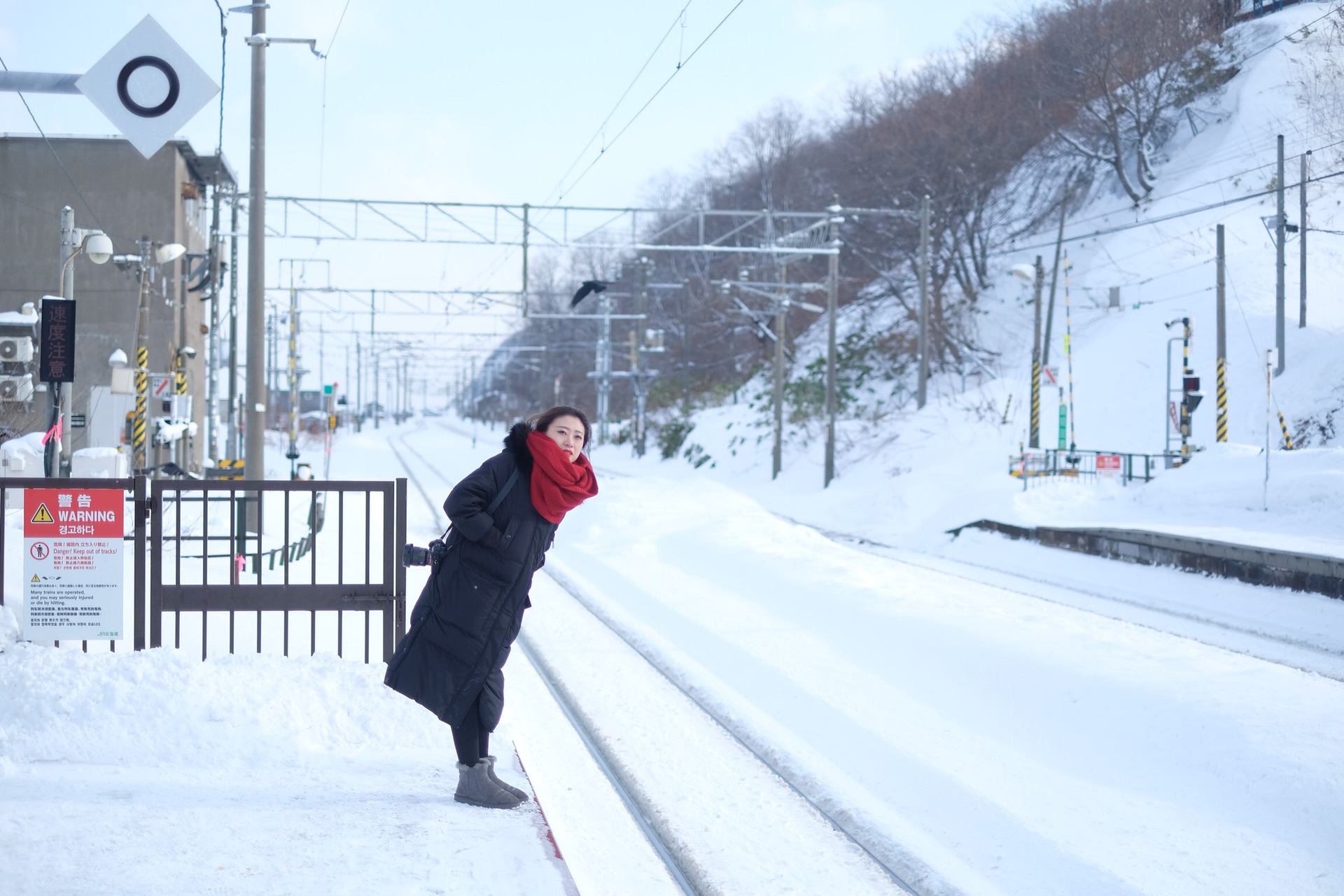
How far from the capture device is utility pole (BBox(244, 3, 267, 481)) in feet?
48.1

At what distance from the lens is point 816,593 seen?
1215cm

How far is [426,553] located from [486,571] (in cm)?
41

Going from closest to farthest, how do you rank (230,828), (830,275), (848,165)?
(230,828) → (830,275) → (848,165)

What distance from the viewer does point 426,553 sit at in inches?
205

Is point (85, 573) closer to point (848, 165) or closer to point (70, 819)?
point (70, 819)

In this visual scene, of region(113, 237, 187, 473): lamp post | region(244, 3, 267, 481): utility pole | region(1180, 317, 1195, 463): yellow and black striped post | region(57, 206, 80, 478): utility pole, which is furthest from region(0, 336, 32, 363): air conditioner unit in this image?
region(1180, 317, 1195, 463): yellow and black striped post

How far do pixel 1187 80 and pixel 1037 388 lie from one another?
22440 mm

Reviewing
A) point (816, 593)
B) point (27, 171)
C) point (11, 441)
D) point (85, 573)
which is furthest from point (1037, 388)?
point (85, 573)

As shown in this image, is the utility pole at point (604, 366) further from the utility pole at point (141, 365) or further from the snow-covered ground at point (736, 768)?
the snow-covered ground at point (736, 768)

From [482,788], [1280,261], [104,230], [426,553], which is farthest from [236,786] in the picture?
[104,230]

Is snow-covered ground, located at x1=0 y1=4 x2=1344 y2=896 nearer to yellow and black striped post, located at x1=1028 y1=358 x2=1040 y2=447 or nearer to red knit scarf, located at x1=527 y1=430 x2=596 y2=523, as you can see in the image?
red knit scarf, located at x1=527 y1=430 x2=596 y2=523

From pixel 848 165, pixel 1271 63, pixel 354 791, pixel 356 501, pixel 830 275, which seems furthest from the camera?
pixel 848 165

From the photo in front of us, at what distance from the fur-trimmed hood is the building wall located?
19219 mm

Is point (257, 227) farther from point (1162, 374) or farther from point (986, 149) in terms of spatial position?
point (986, 149)
